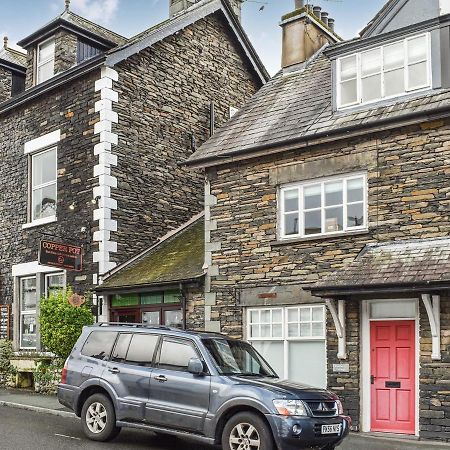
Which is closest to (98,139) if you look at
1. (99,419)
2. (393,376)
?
(99,419)

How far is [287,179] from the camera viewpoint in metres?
14.9

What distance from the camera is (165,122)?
2023 centimetres

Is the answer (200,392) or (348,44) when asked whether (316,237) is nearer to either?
(348,44)

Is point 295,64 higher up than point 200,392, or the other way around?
point 295,64

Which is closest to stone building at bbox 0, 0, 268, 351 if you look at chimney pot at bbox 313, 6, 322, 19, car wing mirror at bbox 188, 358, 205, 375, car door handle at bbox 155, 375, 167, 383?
chimney pot at bbox 313, 6, 322, 19

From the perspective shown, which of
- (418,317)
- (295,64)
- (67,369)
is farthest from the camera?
(295,64)

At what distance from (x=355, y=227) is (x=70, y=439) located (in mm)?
6287

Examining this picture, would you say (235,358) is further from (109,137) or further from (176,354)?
(109,137)

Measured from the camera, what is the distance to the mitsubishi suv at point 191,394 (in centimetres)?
959

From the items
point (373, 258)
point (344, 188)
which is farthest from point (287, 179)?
point (373, 258)

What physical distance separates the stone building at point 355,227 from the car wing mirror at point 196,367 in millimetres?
3363

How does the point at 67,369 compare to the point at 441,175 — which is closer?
the point at 67,369

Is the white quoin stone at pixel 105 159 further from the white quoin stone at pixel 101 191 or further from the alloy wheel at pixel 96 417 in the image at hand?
the alloy wheel at pixel 96 417

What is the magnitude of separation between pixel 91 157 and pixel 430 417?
10.4m
